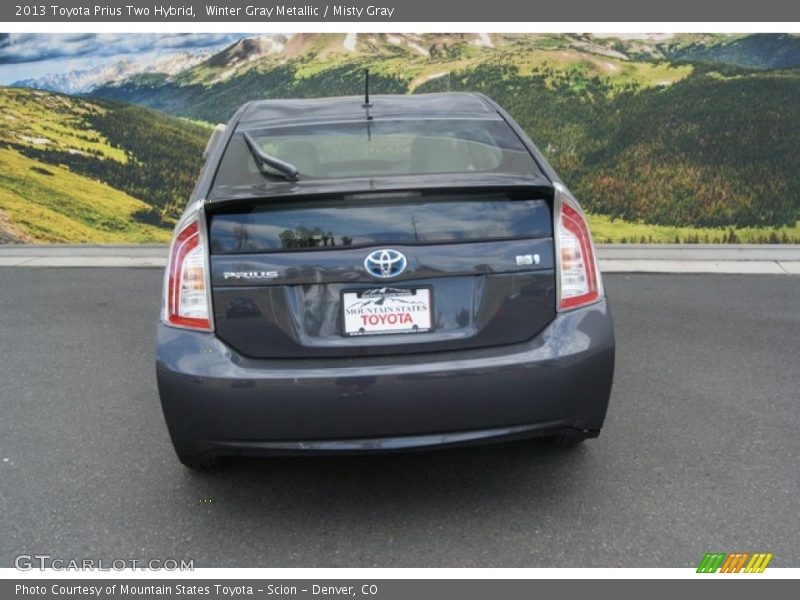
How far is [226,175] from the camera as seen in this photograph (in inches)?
128

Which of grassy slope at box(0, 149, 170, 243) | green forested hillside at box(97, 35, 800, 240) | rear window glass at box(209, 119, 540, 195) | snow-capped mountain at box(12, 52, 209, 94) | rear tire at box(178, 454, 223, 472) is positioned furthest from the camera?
snow-capped mountain at box(12, 52, 209, 94)

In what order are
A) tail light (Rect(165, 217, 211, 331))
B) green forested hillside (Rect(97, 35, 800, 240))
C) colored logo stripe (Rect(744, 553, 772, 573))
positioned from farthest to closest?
green forested hillside (Rect(97, 35, 800, 240))
tail light (Rect(165, 217, 211, 331))
colored logo stripe (Rect(744, 553, 772, 573))

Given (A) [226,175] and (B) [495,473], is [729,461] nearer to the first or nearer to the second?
(B) [495,473]

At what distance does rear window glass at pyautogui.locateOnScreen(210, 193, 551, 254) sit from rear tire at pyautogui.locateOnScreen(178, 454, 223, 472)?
2.62 ft

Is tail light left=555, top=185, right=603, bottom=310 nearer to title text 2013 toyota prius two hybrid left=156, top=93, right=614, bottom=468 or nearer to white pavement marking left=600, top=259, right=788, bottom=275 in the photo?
title text 2013 toyota prius two hybrid left=156, top=93, right=614, bottom=468

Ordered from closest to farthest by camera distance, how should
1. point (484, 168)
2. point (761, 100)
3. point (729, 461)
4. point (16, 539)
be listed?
point (16, 539) → point (484, 168) → point (729, 461) → point (761, 100)

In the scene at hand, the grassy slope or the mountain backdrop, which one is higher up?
the mountain backdrop

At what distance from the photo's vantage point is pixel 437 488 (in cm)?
340

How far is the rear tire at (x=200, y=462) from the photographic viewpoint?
3039 millimetres

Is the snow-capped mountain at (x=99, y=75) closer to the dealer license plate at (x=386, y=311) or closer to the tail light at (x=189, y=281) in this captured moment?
the tail light at (x=189, y=281)

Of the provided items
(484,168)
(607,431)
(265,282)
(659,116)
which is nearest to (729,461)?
(607,431)

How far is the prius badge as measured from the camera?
2.87m

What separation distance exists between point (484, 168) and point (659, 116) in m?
6.86

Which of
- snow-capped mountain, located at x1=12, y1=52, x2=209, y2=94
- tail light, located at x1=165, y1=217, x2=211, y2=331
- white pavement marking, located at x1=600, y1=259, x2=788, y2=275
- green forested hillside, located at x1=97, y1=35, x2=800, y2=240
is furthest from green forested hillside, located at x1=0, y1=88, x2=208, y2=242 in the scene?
tail light, located at x1=165, y1=217, x2=211, y2=331
